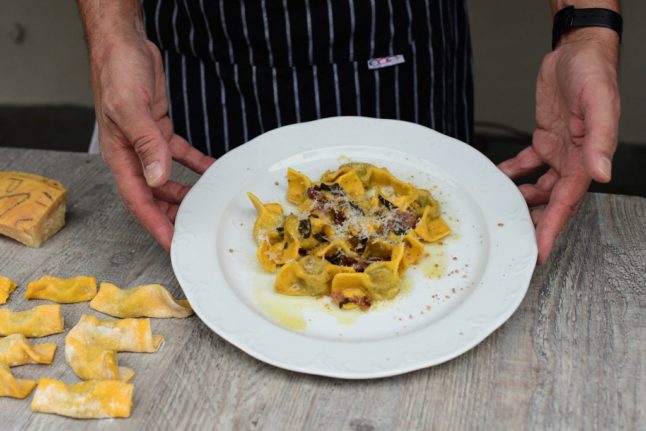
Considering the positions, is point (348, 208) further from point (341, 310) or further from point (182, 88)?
point (182, 88)

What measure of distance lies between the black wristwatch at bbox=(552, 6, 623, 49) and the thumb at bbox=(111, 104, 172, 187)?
1.19 m

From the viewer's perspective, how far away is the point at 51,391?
1.88 meters

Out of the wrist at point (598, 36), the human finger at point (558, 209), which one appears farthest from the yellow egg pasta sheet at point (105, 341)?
the wrist at point (598, 36)

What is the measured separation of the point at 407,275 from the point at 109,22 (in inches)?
45.0

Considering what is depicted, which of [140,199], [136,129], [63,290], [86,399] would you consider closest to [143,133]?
[136,129]

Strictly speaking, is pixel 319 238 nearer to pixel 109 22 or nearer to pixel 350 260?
pixel 350 260

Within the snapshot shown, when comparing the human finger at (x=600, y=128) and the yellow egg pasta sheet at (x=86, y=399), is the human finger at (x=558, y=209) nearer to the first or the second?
the human finger at (x=600, y=128)

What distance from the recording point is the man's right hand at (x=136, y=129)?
7.16ft

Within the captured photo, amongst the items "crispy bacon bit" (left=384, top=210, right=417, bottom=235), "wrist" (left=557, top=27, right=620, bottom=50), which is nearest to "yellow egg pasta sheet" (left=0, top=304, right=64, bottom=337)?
"crispy bacon bit" (left=384, top=210, right=417, bottom=235)

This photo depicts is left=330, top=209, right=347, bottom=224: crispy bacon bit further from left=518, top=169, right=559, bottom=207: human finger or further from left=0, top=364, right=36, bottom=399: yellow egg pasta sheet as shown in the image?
left=0, top=364, right=36, bottom=399: yellow egg pasta sheet

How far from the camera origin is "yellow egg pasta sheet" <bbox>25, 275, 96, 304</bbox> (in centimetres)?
220

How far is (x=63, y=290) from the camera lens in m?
2.21

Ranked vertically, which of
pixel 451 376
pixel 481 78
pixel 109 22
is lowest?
pixel 481 78

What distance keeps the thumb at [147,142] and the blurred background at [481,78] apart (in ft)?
9.77
